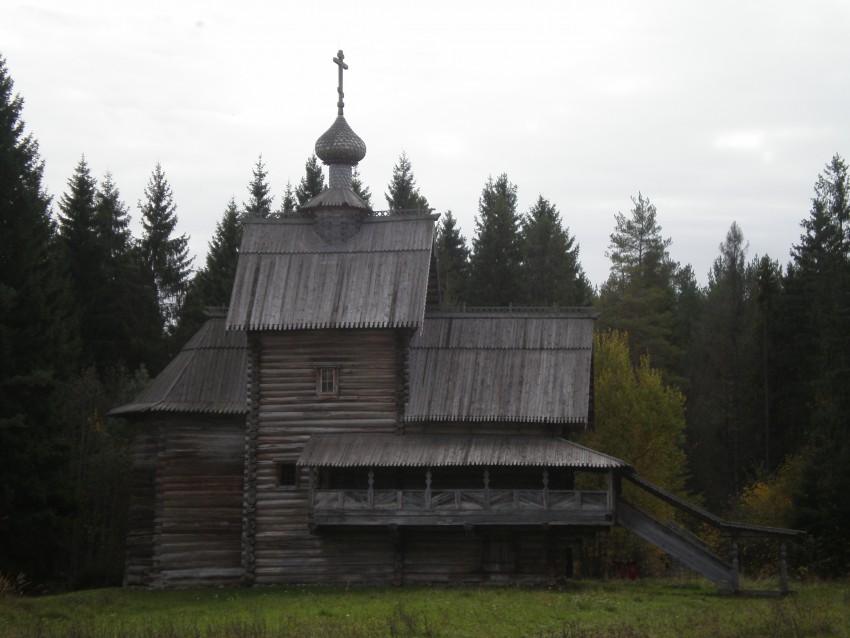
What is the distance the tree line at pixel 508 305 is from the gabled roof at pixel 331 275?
1702mm

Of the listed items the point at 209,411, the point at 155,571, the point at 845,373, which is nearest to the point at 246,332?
the point at 209,411

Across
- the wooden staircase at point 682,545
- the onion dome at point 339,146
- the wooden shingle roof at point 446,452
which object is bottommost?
the wooden staircase at point 682,545

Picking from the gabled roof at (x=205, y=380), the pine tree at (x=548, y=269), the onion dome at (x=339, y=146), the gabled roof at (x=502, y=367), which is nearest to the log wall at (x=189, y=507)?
the gabled roof at (x=205, y=380)

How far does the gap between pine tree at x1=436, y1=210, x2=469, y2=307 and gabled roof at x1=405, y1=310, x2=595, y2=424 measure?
29253mm

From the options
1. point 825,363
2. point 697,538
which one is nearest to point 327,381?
point 697,538

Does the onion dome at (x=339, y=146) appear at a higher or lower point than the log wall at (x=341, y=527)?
higher

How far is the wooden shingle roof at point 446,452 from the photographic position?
30234mm

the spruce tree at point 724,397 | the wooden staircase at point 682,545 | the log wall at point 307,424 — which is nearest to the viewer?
the wooden staircase at point 682,545

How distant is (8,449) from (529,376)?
50.8ft

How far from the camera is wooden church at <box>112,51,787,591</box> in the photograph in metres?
30.9

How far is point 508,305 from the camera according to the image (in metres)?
54.1

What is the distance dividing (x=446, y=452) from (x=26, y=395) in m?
13.3

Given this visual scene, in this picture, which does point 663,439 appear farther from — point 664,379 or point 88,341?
point 88,341

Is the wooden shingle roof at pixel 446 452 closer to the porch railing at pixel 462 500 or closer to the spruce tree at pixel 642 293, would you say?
the porch railing at pixel 462 500
